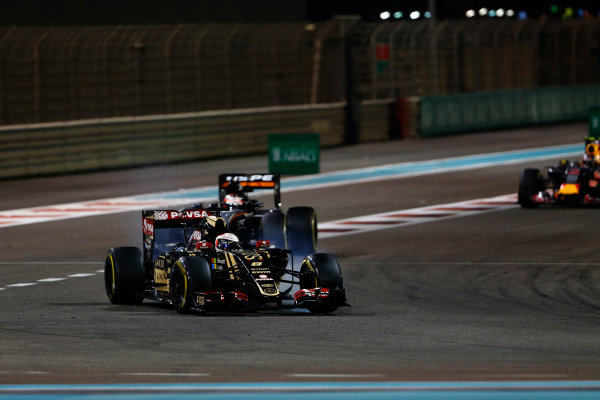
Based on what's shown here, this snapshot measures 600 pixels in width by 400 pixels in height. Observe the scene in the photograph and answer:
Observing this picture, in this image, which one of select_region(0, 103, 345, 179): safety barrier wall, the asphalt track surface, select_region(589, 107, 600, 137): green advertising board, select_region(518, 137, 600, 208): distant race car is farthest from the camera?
select_region(589, 107, 600, 137): green advertising board

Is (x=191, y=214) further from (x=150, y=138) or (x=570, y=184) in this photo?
(x=150, y=138)

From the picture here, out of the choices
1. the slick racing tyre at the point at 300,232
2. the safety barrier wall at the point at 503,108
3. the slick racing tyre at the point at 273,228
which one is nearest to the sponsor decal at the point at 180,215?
the slick racing tyre at the point at 273,228

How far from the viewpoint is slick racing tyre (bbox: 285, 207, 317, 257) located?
18.9 meters

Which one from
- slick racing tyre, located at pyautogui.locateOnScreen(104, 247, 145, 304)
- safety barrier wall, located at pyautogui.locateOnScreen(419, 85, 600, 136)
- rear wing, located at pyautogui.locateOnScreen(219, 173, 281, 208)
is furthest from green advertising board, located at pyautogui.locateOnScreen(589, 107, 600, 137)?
slick racing tyre, located at pyautogui.locateOnScreen(104, 247, 145, 304)

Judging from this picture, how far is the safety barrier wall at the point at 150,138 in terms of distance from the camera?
31.5 meters

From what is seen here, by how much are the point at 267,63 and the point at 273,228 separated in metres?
20.3

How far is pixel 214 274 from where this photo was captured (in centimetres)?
1431

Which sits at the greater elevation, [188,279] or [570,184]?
[188,279]

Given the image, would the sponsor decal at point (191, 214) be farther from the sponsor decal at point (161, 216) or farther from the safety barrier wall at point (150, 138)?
the safety barrier wall at point (150, 138)

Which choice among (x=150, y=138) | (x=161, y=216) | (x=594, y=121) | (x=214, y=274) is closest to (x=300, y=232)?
(x=161, y=216)

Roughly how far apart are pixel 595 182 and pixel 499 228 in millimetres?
3391

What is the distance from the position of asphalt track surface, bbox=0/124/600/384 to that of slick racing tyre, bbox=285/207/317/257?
0.64m

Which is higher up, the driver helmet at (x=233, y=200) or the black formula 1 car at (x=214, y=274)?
the driver helmet at (x=233, y=200)

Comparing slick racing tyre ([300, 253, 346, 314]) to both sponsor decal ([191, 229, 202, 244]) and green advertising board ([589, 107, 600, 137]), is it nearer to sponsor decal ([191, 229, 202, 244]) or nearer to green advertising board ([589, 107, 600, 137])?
sponsor decal ([191, 229, 202, 244])
